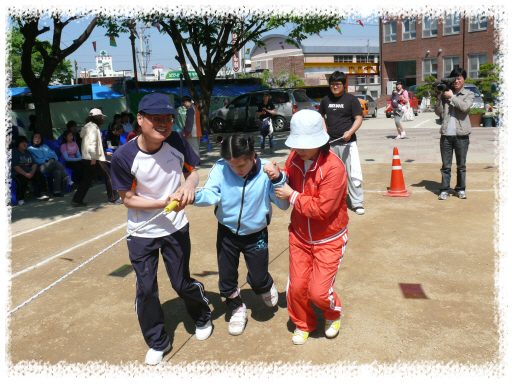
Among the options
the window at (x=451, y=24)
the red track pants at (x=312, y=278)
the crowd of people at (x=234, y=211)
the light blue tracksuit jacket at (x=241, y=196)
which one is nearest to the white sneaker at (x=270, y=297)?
the crowd of people at (x=234, y=211)

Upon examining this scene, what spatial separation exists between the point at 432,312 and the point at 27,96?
824 inches

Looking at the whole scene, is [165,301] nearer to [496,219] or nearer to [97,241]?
[97,241]

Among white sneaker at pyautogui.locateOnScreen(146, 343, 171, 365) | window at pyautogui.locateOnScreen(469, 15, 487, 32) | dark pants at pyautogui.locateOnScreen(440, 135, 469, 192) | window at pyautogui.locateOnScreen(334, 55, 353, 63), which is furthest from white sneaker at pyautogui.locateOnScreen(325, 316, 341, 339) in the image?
window at pyautogui.locateOnScreen(334, 55, 353, 63)

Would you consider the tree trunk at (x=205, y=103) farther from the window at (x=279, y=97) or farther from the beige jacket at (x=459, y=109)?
the beige jacket at (x=459, y=109)

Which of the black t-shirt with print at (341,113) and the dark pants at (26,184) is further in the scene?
the dark pants at (26,184)

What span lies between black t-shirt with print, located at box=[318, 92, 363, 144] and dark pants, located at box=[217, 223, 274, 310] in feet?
11.9

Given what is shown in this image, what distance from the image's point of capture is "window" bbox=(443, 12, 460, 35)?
37.6 m

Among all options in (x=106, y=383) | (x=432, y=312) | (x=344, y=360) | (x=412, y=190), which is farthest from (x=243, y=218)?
(x=412, y=190)

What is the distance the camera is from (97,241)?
6473 millimetres

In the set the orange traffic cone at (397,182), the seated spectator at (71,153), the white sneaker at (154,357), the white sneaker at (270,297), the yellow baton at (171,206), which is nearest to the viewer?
the yellow baton at (171,206)

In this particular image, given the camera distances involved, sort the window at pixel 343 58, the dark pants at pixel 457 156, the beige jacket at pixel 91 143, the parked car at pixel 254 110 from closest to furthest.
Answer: the dark pants at pixel 457 156 → the beige jacket at pixel 91 143 → the parked car at pixel 254 110 → the window at pixel 343 58

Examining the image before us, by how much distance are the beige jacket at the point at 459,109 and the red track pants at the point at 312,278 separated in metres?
4.61

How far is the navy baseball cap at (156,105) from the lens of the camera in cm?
318

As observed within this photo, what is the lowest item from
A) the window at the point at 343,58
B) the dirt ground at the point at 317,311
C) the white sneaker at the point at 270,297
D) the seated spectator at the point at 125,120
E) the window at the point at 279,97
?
the dirt ground at the point at 317,311
